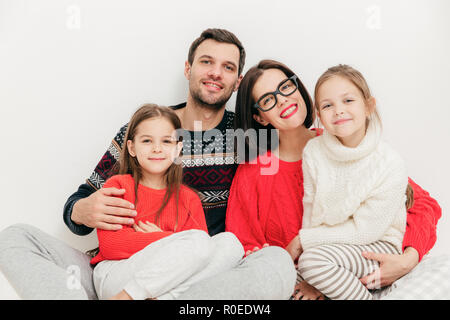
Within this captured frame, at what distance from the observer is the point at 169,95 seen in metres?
1.67

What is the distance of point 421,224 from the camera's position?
123 centimetres

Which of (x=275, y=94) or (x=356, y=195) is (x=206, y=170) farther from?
(x=356, y=195)

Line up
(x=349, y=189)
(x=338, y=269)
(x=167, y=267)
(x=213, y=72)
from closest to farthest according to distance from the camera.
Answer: (x=167, y=267) < (x=338, y=269) < (x=349, y=189) < (x=213, y=72)

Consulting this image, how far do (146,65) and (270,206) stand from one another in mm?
859

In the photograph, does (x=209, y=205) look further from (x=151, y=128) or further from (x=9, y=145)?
(x=9, y=145)

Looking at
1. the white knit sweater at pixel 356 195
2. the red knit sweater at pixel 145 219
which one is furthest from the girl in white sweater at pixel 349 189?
the red knit sweater at pixel 145 219

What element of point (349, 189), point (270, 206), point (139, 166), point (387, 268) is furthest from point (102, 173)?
point (387, 268)

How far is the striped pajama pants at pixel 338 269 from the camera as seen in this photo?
3.46 feet

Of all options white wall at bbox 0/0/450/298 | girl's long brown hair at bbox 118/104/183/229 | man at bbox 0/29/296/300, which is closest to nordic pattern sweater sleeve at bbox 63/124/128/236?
man at bbox 0/29/296/300

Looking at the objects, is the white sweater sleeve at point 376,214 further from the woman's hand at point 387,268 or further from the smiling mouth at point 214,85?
the smiling mouth at point 214,85

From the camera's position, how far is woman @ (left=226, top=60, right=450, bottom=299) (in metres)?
1.31

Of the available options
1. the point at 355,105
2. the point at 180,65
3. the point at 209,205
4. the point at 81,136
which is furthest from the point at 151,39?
the point at 355,105

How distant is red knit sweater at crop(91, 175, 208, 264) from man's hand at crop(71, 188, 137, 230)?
0.08 feet
